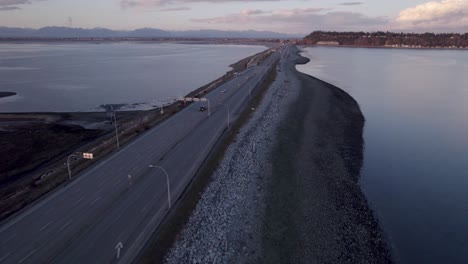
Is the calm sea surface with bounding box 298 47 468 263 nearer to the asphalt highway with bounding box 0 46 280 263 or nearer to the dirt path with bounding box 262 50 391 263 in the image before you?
the dirt path with bounding box 262 50 391 263

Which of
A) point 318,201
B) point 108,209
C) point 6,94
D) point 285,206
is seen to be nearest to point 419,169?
point 318,201

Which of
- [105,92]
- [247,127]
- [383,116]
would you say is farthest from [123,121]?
[383,116]

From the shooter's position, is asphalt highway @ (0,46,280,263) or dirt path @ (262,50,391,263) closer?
asphalt highway @ (0,46,280,263)

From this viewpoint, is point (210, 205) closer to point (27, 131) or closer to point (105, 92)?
point (27, 131)

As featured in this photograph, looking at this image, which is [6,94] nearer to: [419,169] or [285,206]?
[285,206]

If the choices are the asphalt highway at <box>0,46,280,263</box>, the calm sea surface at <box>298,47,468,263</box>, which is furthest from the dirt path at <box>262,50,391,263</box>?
the asphalt highway at <box>0,46,280,263</box>

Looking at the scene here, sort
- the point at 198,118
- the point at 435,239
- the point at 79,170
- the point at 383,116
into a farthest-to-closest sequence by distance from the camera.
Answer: the point at 383,116
the point at 198,118
the point at 79,170
the point at 435,239

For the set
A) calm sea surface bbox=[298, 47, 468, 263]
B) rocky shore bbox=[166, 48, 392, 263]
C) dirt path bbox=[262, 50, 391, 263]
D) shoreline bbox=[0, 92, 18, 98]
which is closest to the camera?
rocky shore bbox=[166, 48, 392, 263]
